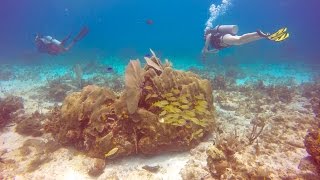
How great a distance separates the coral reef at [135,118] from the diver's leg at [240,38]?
11.5ft

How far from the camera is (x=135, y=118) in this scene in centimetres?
639

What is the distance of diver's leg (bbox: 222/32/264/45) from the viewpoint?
895 cm

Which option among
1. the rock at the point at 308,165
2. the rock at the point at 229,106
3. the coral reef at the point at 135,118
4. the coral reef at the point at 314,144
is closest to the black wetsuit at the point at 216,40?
the rock at the point at 229,106

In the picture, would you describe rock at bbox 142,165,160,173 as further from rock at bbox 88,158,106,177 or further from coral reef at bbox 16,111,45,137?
coral reef at bbox 16,111,45,137

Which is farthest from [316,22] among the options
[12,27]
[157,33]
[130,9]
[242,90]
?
[12,27]

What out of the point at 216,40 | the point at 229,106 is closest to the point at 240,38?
the point at 216,40

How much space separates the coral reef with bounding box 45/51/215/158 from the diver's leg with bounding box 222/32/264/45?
351 cm

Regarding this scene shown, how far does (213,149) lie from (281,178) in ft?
5.55

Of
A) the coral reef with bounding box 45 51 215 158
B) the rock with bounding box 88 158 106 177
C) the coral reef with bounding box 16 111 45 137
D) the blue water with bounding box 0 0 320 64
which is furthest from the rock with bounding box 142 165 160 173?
the blue water with bounding box 0 0 320 64

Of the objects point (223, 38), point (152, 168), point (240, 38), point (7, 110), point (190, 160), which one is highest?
point (223, 38)

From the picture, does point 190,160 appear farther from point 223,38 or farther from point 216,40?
point 216,40

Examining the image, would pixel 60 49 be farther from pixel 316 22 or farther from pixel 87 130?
pixel 316 22

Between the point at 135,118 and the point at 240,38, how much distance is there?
18.3 ft

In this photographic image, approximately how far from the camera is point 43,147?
705cm
